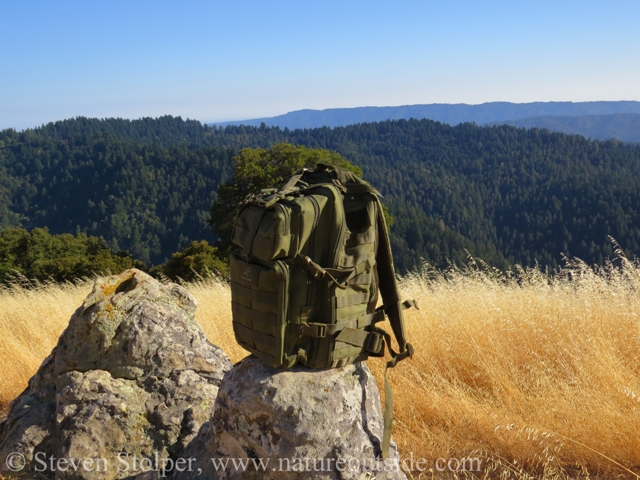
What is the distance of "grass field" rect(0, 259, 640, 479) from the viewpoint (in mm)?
3459

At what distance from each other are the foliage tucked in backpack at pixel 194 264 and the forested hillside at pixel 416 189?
45308mm

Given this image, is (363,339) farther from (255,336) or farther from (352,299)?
(255,336)

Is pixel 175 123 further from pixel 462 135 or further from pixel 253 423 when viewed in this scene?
pixel 253 423

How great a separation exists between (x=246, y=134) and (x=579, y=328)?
170 metres

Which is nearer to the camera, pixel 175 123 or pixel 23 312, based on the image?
pixel 23 312

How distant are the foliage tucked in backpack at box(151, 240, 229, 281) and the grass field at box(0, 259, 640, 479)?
6754 millimetres

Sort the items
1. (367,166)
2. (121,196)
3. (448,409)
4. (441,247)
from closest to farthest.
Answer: (448,409)
(441,247)
(121,196)
(367,166)

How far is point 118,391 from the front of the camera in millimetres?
3531

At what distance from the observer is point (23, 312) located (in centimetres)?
728

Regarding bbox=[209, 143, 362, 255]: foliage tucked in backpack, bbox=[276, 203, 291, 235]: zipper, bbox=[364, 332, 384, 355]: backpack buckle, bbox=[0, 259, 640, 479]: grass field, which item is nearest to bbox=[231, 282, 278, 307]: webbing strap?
bbox=[276, 203, 291, 235]: zipper

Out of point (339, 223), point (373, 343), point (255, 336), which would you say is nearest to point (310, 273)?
point (339, 223)

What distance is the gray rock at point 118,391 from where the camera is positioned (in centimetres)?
331

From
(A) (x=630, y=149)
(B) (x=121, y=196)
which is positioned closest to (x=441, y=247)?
(B) (x=121, y=196)

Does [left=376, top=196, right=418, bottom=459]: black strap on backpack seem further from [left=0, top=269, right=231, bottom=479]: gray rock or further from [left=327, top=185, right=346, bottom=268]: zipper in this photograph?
[left=0, top=269, right=231, bottom=479]: gray rock
